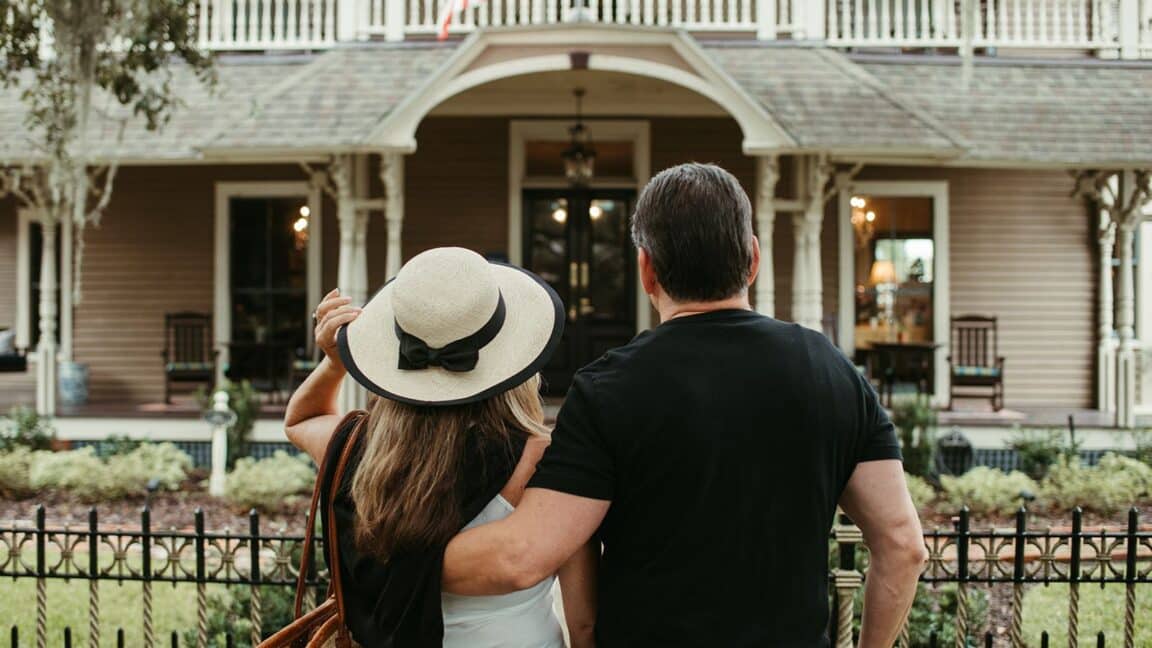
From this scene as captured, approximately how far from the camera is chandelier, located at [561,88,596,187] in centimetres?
1026

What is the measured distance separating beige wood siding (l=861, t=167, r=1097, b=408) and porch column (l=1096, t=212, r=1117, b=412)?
0.18m

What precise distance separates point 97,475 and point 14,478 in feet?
2.43

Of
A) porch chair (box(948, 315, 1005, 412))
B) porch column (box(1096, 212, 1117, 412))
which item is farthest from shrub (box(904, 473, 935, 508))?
porch column (box(1096, 212, 1117, 412))

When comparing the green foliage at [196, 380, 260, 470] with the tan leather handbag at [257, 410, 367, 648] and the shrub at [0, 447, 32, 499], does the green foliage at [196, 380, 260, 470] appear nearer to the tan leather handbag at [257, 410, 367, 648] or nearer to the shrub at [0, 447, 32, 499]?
the shrub at [0, 447, 32, 499]

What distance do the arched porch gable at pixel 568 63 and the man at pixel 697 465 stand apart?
7222 mm

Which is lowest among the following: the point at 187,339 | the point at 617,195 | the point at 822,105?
the point at 187,339

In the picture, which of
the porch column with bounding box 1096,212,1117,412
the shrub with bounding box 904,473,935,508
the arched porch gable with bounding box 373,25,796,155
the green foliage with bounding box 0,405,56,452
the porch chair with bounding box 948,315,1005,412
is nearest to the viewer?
the shrub with bounding box 904,473,935,508

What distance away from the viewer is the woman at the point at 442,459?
68.3 inches

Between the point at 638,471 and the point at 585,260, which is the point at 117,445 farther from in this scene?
the point at 638,471

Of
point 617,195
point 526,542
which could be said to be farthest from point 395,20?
point 526,542

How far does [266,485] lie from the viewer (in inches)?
287

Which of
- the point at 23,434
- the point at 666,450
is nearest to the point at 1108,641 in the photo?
the point at 666,450

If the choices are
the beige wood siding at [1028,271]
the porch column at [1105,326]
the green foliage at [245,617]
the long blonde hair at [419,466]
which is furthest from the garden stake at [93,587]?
the porch column at [1105,326]

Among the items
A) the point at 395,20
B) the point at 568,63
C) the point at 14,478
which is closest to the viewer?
the point at 14,478
